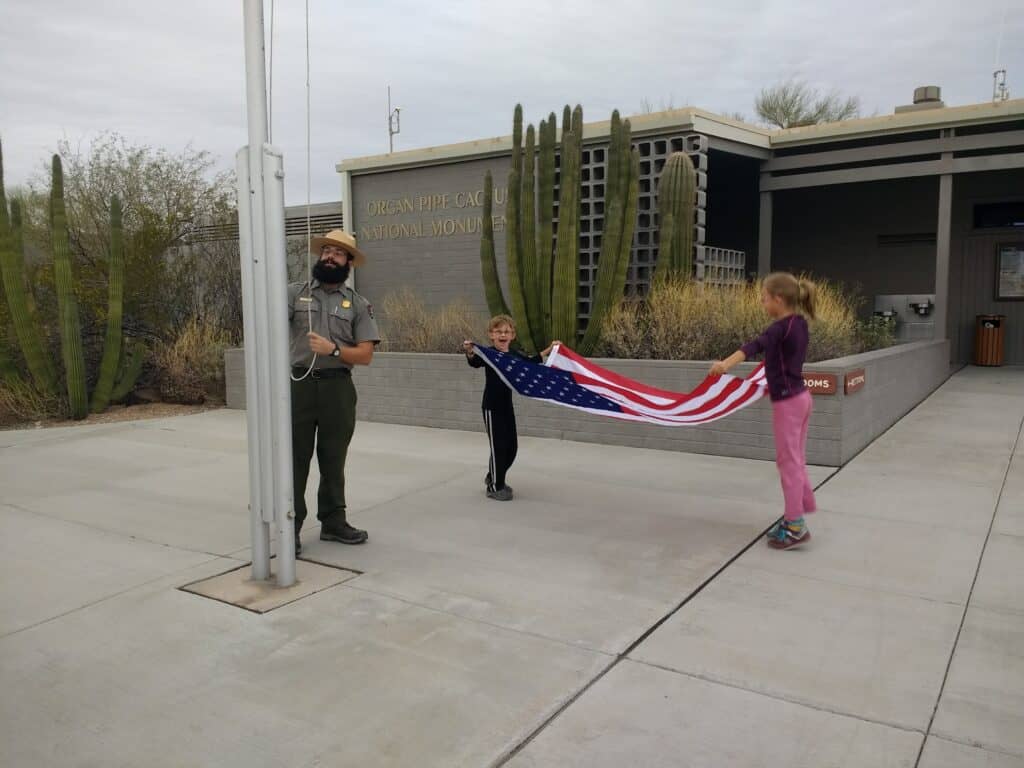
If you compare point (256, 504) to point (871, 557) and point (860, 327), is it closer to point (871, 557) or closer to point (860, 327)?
point (871, 557)

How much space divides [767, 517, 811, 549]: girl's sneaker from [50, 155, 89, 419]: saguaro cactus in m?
9.60

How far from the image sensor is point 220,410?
12047 mm

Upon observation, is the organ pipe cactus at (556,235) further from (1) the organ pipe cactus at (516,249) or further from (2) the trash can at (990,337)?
(2) the trash can at (990,337)

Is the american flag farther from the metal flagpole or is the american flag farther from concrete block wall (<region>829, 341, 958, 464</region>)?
the metal flagpole

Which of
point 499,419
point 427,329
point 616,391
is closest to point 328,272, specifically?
point 499,419

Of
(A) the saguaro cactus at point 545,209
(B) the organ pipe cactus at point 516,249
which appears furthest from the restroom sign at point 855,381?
(B) the organ pipe cactus at point 516,249

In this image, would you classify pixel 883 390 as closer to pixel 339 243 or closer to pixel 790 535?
pixel 790 535

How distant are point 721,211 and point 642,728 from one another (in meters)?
16.8

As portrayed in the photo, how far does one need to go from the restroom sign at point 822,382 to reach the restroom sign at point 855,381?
114mm

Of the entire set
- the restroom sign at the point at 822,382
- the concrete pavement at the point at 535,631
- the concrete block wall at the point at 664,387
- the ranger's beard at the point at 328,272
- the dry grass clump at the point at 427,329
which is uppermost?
the ranger's beard at the point at 328,272

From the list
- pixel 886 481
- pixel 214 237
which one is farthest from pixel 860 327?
pixel 214 237

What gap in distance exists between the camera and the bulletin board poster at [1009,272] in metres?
16.2

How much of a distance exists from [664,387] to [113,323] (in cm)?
764

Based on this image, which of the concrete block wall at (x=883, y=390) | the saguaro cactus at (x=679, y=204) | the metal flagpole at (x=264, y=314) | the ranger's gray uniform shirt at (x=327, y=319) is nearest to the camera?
the metal flagpole at (x=264, y=314)
